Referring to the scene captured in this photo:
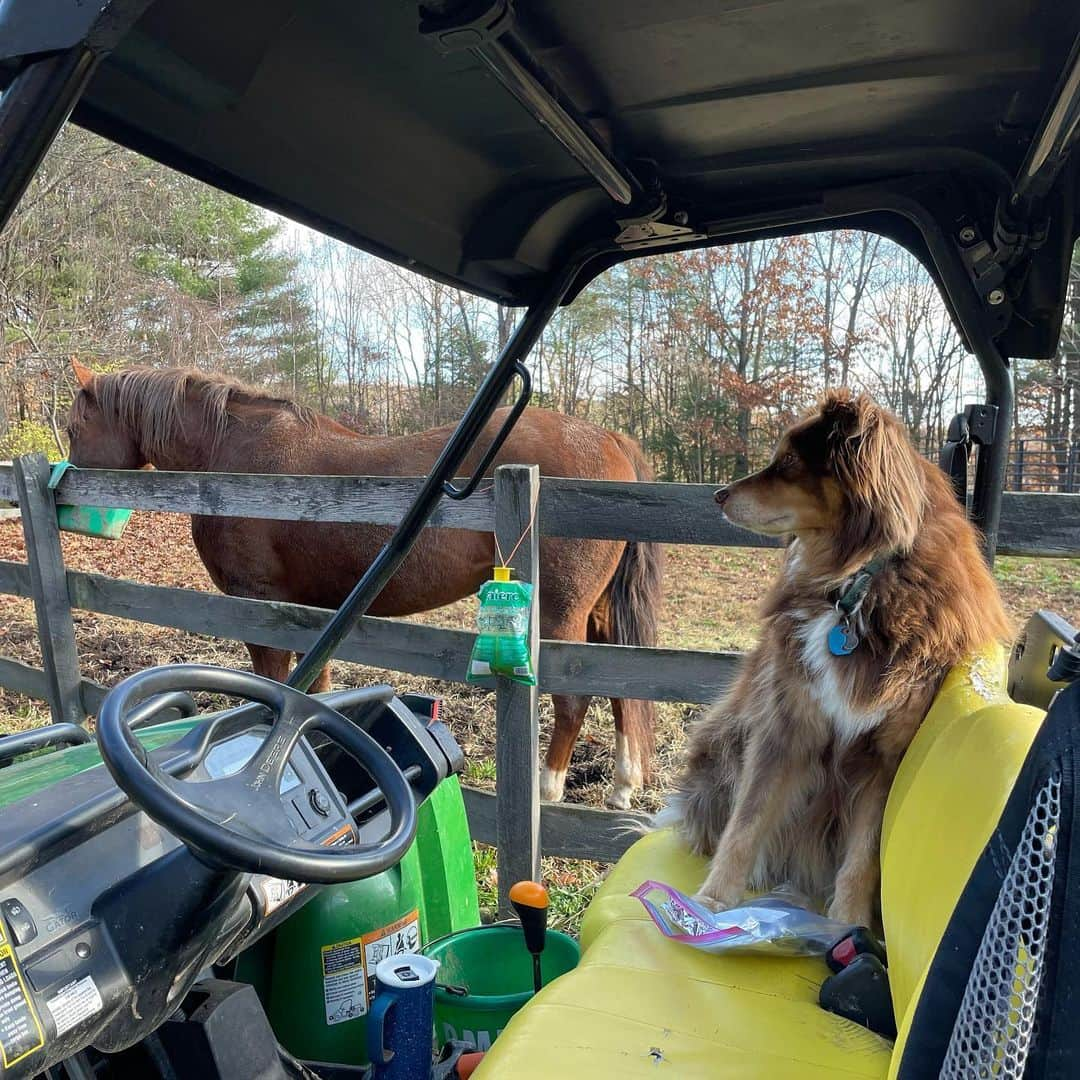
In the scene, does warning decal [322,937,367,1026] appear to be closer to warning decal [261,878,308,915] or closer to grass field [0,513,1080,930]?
warning decal [261,878,308,915]

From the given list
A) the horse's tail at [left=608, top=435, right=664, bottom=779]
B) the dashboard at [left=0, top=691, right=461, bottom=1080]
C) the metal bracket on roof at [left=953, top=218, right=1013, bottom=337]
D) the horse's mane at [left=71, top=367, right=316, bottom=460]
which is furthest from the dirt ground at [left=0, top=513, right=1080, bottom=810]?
the dashboard at [left=0, top=691, right=461, bottom=1080]

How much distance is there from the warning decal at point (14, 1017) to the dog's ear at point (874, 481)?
1941 mm

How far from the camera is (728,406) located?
16.8 meters

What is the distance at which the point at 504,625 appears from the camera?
3002mm

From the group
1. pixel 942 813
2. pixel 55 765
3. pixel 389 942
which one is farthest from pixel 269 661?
pixel 942 813

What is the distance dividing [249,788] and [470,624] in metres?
6.96

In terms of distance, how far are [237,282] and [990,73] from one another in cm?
2405

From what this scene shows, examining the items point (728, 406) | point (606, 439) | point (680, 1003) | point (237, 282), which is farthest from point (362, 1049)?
point (237, 282)

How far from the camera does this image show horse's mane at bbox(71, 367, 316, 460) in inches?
211

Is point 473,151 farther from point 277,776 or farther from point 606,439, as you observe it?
point 606,439

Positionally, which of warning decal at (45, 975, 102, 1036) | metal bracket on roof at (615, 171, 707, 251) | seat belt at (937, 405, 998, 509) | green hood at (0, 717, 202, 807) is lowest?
warning decal at (45, 975, 102, 1036)

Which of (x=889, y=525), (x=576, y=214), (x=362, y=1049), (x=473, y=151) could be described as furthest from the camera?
(x=576, y=214)

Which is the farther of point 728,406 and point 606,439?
point 728,406

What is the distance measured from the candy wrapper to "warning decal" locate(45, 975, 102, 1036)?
1.18 metres
